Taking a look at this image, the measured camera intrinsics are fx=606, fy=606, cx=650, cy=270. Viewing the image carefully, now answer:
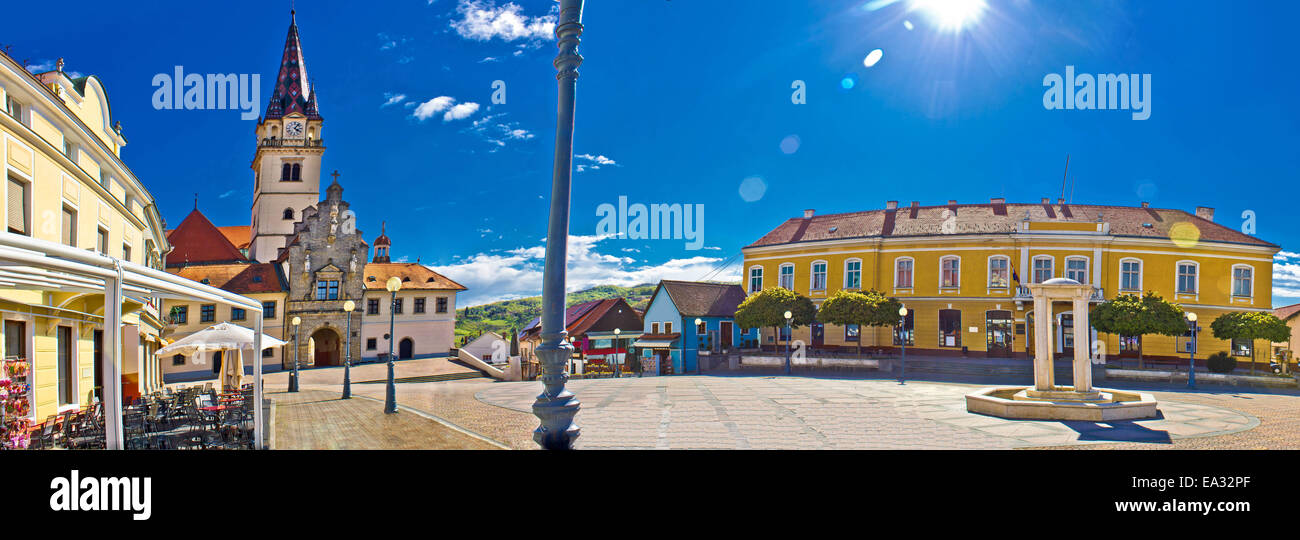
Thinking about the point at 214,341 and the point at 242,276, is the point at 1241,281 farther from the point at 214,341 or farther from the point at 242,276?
the point at 242,276

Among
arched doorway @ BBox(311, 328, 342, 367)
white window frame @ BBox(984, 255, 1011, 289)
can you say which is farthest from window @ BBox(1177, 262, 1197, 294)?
arched doorway @ BBox(311, 328, 342, 367)

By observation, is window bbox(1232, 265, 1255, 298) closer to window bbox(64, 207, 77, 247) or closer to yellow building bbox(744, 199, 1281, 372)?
yellow building bbox(744, 199, 1281, 372)

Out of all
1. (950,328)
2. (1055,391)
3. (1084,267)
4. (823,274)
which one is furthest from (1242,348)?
(1055,391)

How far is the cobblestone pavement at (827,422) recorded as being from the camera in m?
8.80

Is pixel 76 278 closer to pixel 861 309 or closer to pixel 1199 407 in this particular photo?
pixel 1199 407

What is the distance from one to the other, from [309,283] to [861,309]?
21.5 m

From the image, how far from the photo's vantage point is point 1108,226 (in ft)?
84.4

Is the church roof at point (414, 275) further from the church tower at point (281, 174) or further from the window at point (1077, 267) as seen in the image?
the window at point (1077, 267)

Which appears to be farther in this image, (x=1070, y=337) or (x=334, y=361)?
(x=1070, y=337)

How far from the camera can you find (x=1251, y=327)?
21688mm

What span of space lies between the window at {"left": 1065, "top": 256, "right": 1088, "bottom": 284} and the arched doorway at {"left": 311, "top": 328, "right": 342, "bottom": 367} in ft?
97.9

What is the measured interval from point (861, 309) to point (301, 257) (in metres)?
21.9
